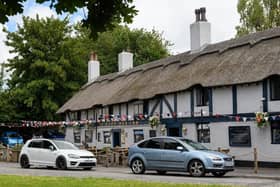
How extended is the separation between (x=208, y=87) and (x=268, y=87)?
381 cm

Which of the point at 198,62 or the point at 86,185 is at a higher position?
the point at 198,62

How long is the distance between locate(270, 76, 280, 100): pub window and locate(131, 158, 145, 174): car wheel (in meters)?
7.67

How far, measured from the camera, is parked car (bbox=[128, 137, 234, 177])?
64.8 ft

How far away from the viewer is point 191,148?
67.1 ft

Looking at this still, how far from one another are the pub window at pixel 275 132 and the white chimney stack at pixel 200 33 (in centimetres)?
1022

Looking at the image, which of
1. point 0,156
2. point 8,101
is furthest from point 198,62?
point 8,101

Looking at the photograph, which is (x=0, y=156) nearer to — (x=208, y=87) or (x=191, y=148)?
(x=208, y=87)

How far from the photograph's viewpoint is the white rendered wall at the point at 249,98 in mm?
25781

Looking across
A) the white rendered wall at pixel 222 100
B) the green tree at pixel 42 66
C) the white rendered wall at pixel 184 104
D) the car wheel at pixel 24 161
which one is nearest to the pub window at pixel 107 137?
the white rendered wall at pixel 184 104

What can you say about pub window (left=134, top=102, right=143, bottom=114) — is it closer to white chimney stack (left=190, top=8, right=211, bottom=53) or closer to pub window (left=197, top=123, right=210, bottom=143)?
white chimney stack (left=190, top=8, right=211, bottom=53)

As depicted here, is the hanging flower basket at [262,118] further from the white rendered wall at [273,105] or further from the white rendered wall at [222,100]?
the white rendered wall at [222,100]

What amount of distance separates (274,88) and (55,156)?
436 inches

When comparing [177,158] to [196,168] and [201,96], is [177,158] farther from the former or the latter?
[201,96]

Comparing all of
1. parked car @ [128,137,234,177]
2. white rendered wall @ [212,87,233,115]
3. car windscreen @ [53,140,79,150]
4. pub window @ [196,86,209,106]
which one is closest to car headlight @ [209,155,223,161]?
parked car @ [128,137,234,177]
